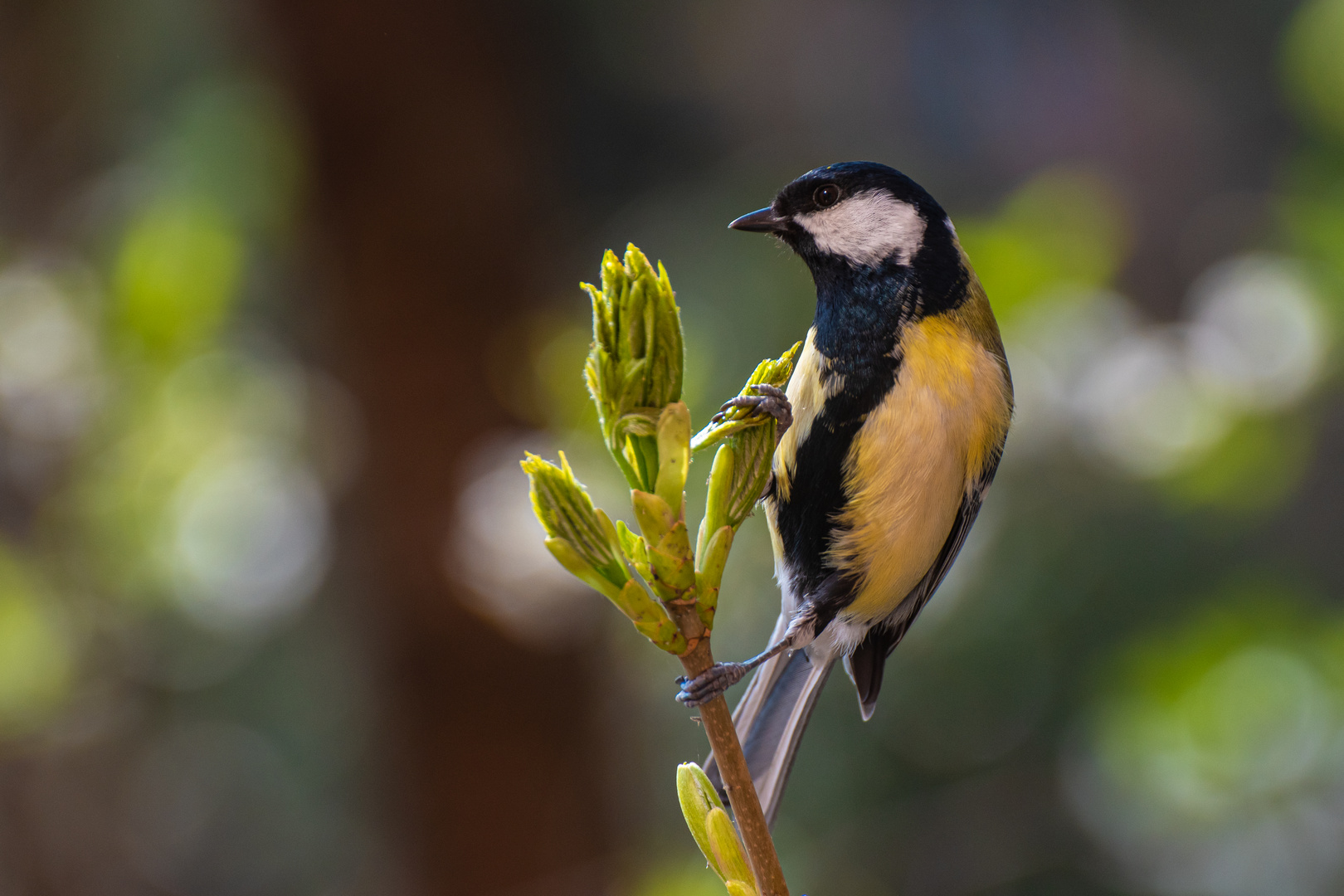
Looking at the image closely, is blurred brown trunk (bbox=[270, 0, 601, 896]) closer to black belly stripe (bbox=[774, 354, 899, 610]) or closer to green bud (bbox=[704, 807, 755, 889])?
black belly stripe (bbox=[774, 354, 899, 610])

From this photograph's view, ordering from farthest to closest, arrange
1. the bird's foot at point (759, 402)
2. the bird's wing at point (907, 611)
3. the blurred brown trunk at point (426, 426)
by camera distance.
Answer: the blurred brown trunk at point (426, 426) → the bird's wing at point (907, 611) → the bird's foot at point (759, 402)

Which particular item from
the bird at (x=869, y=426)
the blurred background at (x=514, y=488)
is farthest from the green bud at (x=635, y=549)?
the blurred background at (x=514, y=488)

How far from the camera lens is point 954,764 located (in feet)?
6.37

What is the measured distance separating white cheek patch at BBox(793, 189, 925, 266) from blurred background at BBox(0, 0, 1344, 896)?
44cm

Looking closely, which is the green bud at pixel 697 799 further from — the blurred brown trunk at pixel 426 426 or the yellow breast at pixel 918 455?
the blurred brown trunk at pixel 426 426

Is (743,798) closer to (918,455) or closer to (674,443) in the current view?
(674,443)

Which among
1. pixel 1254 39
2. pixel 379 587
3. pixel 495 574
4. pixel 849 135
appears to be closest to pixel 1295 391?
pixel 495 574

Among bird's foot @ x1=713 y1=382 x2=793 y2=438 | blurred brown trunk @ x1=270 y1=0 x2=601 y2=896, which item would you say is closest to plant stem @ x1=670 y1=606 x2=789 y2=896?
bird's foot @ x1=713 y1=382 x2=793 y2=438

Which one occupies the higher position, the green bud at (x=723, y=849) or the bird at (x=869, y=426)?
the bird at (x=869, y=426)

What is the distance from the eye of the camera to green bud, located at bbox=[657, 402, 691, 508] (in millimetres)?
344

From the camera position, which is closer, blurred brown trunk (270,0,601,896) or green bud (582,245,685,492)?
green bud (582,245,685,492)

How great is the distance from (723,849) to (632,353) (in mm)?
173

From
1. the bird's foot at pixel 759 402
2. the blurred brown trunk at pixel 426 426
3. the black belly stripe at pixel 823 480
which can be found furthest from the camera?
the blurred brown trunk at pixel 426 426

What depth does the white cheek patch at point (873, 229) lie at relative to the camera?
784 mm
